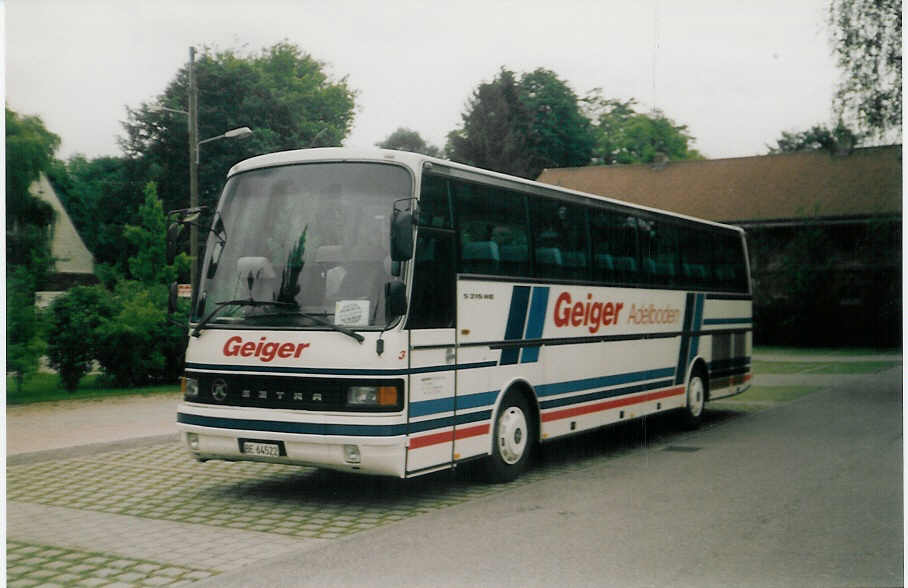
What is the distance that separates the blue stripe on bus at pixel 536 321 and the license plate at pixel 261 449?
302 centimetres

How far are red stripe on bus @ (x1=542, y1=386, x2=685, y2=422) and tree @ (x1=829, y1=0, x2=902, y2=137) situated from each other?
871cm

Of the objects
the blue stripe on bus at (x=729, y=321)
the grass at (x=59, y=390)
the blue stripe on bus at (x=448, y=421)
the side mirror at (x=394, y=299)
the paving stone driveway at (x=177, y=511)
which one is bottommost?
the paving stone driveway at (x=177, y=511)

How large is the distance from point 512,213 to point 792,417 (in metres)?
8.37

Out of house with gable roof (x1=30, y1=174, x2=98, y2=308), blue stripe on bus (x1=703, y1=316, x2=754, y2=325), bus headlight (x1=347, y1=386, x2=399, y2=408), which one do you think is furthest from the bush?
bus headlight (x1=347, y1=386, x2=399, y2=408)

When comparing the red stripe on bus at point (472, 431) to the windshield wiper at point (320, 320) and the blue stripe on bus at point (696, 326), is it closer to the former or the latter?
the windshield wiper at point (320, 320)

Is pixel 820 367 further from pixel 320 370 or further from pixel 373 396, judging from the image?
pixel 320 370

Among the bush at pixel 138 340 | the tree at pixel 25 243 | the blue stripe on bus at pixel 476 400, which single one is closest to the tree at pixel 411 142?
the bush at pixel 138 340

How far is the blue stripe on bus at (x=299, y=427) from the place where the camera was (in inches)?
330

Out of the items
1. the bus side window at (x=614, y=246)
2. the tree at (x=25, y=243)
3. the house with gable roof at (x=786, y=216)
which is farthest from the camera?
the house with gable roof at (x=786, y=216)

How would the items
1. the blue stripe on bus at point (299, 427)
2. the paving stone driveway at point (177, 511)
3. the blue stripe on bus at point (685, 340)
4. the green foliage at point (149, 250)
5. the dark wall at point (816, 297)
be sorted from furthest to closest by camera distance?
1. the dark wall at point (816, 297)
2. the green foliage at point (149, 250)
3. the blue stripe on bus at point (685, 340)
4. the blue stripe on bus at point (299, 427)
5. the paving stone driveway at point (177, 511)

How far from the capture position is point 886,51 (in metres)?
19.5

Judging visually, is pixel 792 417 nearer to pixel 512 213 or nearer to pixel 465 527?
pixel 512 213

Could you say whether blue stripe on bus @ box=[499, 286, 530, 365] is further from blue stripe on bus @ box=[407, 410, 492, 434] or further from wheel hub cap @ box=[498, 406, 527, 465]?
blue stripe on bus @ box=[407, 410, 492, 434]

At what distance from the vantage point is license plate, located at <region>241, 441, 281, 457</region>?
28.4 feet
